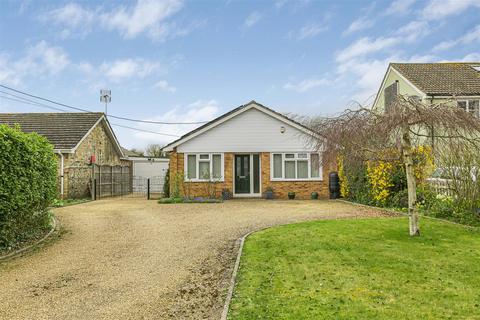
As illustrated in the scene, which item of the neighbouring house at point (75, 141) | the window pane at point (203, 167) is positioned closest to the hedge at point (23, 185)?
the window pane at point (203, 167)

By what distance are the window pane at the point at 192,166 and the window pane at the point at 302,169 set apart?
5.57m

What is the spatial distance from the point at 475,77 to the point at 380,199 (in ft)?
51.6

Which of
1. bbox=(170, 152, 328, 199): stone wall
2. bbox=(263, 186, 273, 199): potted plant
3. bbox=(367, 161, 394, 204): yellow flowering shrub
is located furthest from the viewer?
bbox=(170, 152, 328, 199): stone wall

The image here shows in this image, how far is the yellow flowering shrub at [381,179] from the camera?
14984 mm

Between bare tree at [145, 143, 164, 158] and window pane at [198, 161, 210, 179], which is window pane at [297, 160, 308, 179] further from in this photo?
bare tree at [145, 143, 164, 158]

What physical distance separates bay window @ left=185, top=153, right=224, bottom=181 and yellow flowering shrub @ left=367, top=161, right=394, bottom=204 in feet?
27.2

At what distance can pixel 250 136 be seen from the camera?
21.2 metres

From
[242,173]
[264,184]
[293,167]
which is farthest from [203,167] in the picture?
[293,167]

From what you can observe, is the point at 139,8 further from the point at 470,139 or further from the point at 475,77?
the point at 475,77

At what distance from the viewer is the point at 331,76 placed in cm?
1778

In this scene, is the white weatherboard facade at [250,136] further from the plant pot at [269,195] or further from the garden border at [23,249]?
the garden border at [23,249]

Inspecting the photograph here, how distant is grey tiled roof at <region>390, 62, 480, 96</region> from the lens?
23.8 metres

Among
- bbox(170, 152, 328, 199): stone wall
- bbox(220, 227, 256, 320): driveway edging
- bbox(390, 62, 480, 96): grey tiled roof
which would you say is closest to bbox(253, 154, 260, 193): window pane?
bbox(170, 152, 328, 199): stone wall

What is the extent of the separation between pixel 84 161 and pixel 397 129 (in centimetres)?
1998
